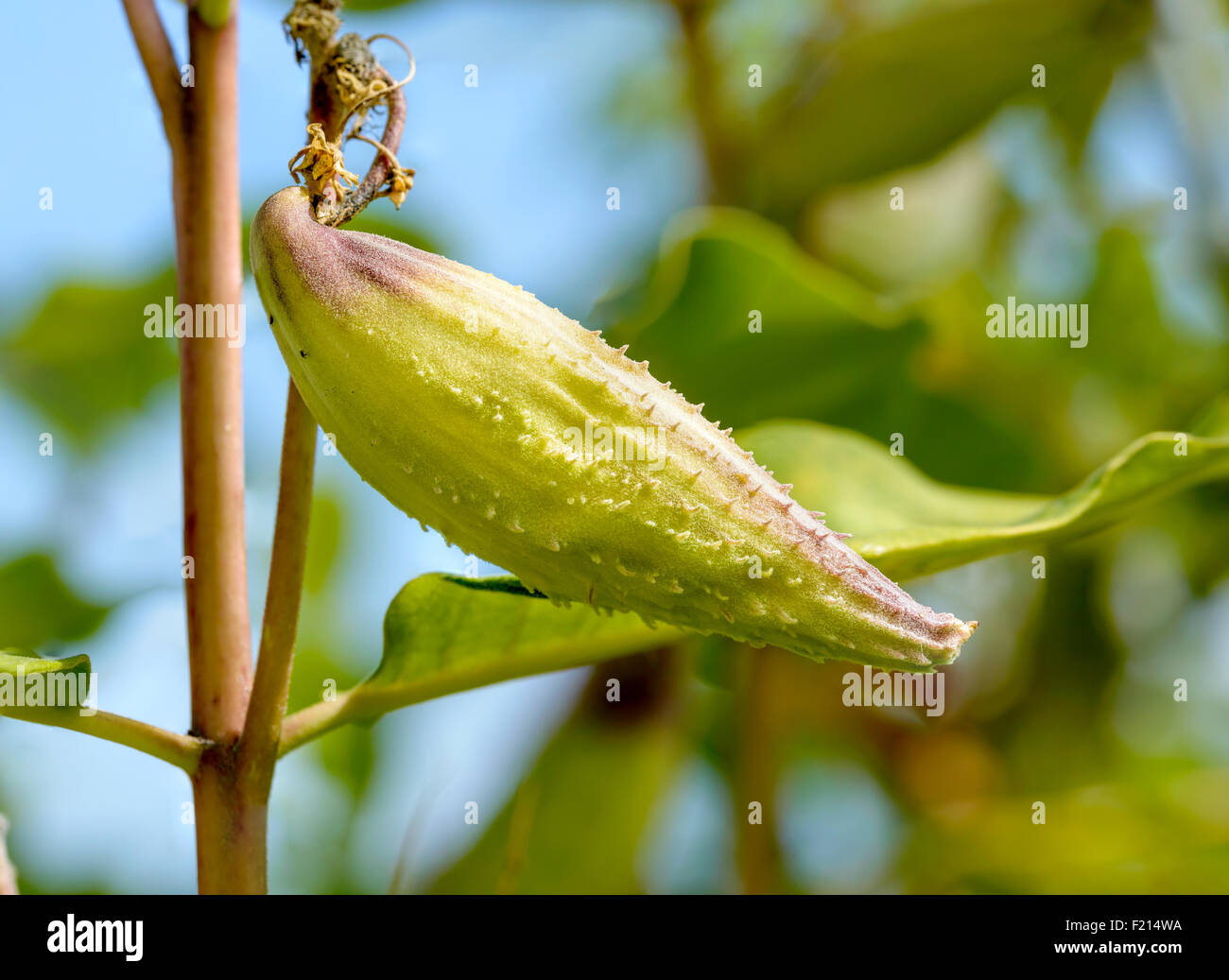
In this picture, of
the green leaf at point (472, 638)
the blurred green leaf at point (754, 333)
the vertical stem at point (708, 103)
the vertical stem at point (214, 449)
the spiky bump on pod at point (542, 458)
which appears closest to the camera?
the spiky bump on pod at point (542, 458)

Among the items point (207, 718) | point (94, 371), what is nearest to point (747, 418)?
point (207, 718)

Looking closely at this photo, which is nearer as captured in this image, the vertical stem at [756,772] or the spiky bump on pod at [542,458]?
the spiky bump on pod at [542,458]

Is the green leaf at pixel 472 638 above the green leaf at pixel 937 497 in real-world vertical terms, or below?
below

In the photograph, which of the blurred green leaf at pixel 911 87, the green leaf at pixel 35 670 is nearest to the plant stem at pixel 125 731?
the green leaf at pixel 35 670

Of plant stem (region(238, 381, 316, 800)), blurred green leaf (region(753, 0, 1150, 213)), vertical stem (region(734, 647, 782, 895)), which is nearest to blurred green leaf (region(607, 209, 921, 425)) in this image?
blurred green leaf (region(753, 0, 1150, 213))

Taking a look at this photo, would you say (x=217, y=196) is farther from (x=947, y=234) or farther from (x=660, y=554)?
(x=947, y=234)

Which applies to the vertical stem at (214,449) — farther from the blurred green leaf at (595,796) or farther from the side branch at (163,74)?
the blurred green leaf at (595,796)
